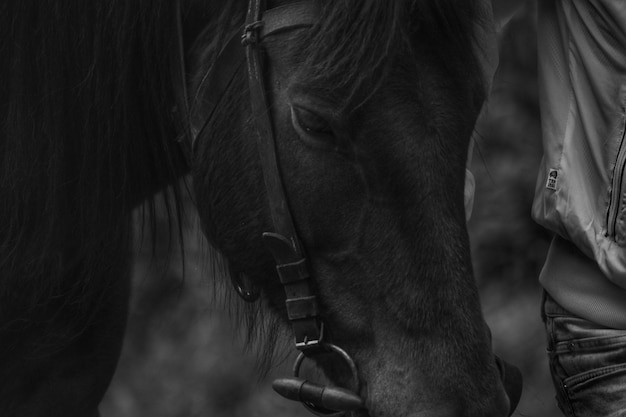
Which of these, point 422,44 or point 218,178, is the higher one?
point 422,44

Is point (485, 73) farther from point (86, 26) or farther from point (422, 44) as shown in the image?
point (86, 26)

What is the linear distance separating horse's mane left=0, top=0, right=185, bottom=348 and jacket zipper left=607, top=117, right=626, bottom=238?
0.86 metres

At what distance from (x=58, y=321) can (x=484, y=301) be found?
214 centimetres

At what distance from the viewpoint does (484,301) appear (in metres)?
4.28

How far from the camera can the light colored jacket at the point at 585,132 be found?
2.11 metres

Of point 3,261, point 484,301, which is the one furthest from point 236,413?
point 3,261

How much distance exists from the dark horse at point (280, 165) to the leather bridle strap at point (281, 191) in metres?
0.02

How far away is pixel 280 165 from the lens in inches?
78.9

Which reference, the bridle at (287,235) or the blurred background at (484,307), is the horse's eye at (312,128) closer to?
the bridle at (287,235)

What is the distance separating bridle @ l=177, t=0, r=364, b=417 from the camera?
199 centimetres

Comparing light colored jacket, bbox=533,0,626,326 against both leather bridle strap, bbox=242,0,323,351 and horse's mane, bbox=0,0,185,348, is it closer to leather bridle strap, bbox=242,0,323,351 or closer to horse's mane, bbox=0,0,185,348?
leather bridle strap, bbox=242,0,323,351

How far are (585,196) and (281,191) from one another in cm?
61

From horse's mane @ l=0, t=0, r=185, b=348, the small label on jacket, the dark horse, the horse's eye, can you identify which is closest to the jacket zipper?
the small label on jacket

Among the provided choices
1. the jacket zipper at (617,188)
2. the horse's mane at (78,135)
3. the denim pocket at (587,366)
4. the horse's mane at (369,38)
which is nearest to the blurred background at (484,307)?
the horse's mane at (78,135)
